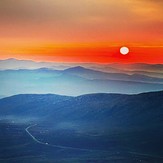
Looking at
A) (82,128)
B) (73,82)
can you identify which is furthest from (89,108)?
(73,82)

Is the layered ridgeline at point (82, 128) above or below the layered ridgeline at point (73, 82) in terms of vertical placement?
below

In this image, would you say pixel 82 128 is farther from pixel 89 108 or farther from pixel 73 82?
pixel 73 82

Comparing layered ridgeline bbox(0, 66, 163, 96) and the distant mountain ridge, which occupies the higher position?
layered ridgeline bbox(0, 66, 163, 96)

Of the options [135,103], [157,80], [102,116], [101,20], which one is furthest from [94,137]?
[101,20]

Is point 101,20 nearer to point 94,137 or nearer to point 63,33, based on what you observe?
point 63,33
